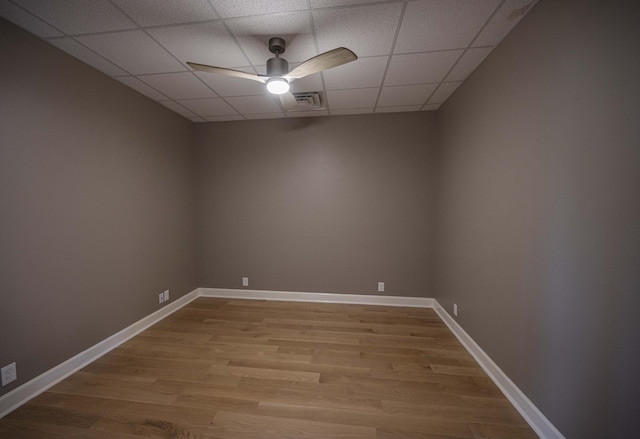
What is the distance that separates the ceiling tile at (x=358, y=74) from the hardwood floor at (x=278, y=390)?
267cm

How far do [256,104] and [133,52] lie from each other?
123 centimetres

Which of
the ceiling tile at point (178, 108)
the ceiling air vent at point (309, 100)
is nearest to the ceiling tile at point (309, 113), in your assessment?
the ceiling air vent at point (309, 100)

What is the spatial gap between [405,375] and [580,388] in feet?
3.45

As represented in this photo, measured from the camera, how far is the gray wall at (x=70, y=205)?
1.55 metres

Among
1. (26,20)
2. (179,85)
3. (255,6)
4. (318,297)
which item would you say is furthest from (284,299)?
(26,20)

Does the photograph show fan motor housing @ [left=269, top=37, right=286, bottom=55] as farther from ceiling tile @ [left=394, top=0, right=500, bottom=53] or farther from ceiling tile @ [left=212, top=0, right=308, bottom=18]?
ceiling tile @ [left=394, top=0, right=500, bottom=53]

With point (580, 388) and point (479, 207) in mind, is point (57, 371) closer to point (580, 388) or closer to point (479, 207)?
point (580, 388)

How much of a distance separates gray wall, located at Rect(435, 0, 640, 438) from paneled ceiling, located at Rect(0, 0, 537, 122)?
0.36 metres

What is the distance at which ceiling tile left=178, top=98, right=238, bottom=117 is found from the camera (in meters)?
2.73

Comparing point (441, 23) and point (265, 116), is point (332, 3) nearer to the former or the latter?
point (441, 23)

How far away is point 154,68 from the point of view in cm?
206

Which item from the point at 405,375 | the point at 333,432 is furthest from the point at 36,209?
the point at 405,375

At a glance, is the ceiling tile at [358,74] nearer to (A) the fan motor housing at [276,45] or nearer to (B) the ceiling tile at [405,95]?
(B) the ceiling tile at [405,95]

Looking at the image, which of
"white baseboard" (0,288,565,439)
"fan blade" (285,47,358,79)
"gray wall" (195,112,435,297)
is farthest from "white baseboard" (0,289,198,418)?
"fan blade" (285,47,358,79)
